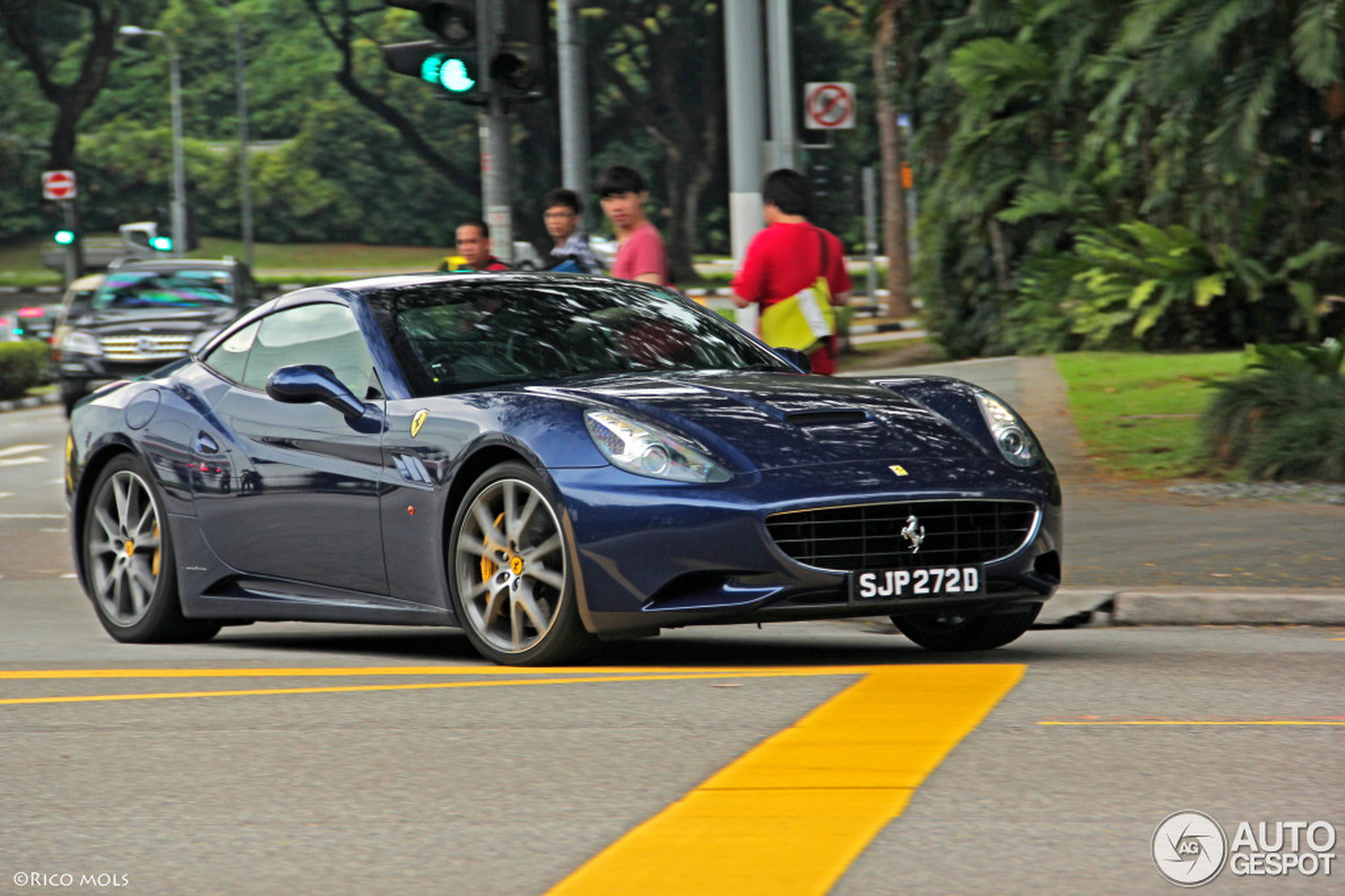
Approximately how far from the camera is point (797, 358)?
8.03 meters

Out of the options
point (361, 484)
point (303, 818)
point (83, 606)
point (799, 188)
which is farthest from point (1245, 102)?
point (303, 818)

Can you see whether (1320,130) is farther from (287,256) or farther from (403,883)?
(287,256)

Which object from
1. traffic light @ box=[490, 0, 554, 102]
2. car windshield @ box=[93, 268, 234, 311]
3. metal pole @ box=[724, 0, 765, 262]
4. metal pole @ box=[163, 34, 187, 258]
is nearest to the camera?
traffic light @ box=[490, 0, 554, 102]

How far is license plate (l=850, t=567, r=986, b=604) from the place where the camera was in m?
6.42

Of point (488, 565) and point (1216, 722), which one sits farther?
point (488, 565)

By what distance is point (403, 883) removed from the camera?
396cm

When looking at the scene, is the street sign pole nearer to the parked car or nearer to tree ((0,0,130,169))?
the parked car

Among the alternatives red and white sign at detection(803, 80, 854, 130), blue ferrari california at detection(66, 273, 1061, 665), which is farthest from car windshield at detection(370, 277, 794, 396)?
red and white sign at detection(803, 80, 854, 130)

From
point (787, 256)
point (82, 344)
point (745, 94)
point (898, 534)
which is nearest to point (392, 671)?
point (898, 534)

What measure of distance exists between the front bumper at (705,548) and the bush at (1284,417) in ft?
19.3

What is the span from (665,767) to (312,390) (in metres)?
2.74

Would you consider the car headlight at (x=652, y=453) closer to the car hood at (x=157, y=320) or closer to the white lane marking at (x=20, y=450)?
the white lane marking at (x=20, y=450)

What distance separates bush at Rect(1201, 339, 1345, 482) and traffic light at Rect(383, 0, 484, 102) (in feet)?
15.4

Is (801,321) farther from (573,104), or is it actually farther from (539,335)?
(573,104)
